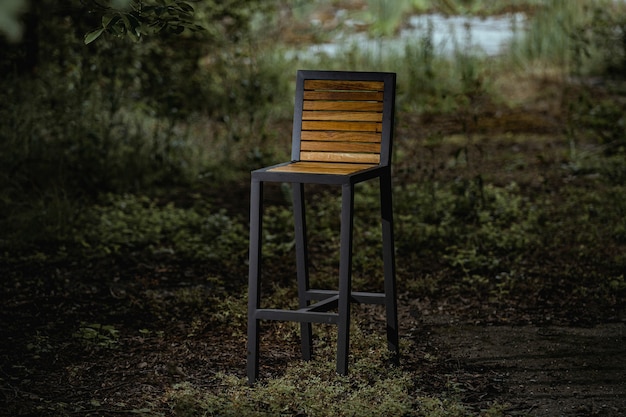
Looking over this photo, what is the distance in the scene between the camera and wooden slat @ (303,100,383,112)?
149 inches

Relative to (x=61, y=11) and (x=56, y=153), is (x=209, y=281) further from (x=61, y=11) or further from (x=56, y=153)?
(x=61, y=11)

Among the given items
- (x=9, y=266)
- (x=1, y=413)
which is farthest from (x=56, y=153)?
(x=1, y=413)

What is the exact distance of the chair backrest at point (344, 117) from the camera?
3744mm

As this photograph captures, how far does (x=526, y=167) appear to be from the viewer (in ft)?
27.6

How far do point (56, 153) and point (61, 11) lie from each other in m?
1.25

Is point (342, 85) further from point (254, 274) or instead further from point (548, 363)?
point (548, 363)

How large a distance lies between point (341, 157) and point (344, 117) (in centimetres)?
17

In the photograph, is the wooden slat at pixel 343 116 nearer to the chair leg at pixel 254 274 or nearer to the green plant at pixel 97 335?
the chair leg at pixel 254 274

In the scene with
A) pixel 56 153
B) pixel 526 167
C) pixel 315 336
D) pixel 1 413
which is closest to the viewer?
pixel 1 413

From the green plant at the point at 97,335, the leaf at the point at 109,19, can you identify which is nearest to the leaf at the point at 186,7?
the leaf at the point at 109,19

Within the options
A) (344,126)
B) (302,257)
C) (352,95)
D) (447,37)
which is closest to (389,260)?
(302,257)

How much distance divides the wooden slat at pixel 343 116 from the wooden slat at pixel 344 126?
0.02 metres

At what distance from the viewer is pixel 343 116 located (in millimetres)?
3807

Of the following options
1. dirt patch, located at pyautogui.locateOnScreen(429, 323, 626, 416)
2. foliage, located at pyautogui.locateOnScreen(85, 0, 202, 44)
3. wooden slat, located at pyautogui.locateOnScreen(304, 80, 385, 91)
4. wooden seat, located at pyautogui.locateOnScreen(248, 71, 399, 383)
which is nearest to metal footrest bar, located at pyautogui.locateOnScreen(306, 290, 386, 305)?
wooden seat, located at pyautogui.locateOnScreen(248, 71, 399, 383)
